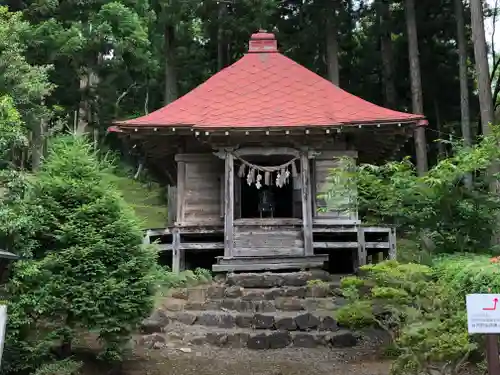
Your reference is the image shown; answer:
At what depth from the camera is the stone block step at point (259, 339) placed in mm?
8109

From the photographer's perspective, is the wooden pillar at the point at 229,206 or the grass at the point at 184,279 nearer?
the grass at the point at 184,279

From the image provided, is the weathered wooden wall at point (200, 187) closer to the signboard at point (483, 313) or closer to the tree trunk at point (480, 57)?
the tree trunk at point (480, 57)

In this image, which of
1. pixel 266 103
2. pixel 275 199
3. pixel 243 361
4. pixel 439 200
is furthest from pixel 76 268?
pixel 275 199

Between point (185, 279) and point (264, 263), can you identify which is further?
point (264, 263)

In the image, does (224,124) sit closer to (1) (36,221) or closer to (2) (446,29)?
(1) (36,221)

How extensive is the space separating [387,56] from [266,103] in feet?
39.2

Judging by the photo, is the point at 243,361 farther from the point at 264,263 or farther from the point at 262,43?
the point at 262,43

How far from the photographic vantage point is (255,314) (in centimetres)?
865

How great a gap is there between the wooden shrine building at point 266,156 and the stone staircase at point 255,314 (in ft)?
2.66

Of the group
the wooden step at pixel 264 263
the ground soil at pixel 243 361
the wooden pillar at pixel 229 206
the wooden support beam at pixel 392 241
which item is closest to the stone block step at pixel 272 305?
the ground soil at pixel 243 361

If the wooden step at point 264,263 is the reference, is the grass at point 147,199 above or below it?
above

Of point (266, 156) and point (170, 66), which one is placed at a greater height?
point (170, 66)

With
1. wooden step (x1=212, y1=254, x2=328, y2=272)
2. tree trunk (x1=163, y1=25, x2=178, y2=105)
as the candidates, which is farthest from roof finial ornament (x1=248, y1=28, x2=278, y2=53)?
wooden step (x1=212, y1=254, x2=328, y2=272)

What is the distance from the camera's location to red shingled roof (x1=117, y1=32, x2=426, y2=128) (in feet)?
36.1
